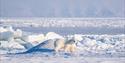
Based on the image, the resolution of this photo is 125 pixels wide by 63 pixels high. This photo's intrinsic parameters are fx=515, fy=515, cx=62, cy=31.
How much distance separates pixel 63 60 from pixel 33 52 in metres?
1.96

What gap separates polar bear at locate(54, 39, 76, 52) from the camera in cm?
1538

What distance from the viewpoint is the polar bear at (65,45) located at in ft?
50.5

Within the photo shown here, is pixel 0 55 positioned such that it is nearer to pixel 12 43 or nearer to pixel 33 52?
pixel 33 52

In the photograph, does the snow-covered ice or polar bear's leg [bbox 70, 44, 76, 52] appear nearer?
the snow-covered ice

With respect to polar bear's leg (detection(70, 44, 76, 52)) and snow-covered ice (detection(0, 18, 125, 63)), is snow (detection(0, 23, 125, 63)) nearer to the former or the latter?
snow-covered ice (detection(0, 18, 125, 63))

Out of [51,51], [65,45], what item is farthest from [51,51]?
[65,45]

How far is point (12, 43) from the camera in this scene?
53.5 ft

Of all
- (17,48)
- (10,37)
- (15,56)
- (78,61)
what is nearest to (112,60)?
(78,61)

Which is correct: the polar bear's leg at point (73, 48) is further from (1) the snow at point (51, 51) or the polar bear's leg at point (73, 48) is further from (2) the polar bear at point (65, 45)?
(1) the snow at point (51, 51)

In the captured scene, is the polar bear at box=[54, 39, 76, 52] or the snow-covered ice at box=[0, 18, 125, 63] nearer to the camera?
the snow-covered ice at box=[0, 18, 125, 63]

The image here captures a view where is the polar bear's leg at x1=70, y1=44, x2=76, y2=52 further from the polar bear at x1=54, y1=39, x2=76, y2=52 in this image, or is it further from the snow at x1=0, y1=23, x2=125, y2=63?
the snow at x1=0, y1=23, x2=125, y2=63

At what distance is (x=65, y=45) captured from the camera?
15672 mm

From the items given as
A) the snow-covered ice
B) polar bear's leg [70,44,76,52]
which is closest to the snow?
the snow-covered ice

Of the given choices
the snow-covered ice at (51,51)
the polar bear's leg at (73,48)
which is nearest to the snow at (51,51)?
the snow-covered ice at (51,51)
